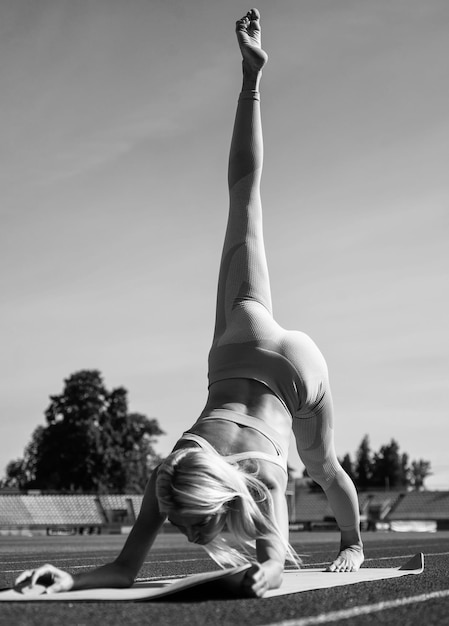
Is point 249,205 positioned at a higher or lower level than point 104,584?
higher

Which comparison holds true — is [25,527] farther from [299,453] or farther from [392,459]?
[392,459]

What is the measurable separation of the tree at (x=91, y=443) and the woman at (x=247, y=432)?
53912mm

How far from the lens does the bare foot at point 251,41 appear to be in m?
6.05

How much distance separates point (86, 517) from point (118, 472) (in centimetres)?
1020

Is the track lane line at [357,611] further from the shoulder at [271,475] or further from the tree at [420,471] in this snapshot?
the tree at [420,471]

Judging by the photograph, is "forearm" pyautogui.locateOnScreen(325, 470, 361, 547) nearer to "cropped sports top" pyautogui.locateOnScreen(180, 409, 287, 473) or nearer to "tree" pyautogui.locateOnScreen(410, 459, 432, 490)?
"cropped sports top" pyautogui.locateOnScreen(180, 409, 287, 473)

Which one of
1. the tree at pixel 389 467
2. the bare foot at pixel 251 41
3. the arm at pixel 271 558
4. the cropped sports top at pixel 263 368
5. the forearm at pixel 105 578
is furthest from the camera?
the tree at pixel 389 467

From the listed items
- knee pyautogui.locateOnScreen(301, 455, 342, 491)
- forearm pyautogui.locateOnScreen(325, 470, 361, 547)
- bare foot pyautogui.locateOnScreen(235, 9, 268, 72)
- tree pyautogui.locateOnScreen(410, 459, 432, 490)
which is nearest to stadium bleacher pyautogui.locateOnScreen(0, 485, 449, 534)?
forearm pyautogui.locateOnScreen(325, 470, 361, 547)

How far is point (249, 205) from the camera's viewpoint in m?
5.75

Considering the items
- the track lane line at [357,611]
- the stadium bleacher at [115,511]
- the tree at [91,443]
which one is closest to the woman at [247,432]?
the track lane line at [357,611]

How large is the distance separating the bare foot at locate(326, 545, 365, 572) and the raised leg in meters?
1.76

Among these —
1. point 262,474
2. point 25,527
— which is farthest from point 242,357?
point 25,527

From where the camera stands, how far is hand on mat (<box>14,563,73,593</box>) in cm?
364

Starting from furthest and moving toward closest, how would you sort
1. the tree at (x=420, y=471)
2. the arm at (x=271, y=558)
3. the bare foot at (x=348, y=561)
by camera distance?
the tree at (x=420, y=471) < the bare foot at (x=348, y=561) < the arm at (x=271, y=558)
